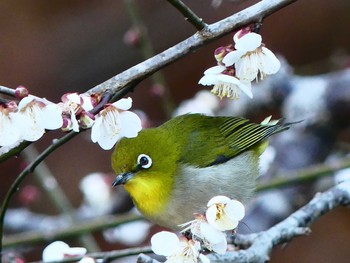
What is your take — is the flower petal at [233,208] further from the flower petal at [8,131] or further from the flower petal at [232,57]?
the flower petal at [8,131]

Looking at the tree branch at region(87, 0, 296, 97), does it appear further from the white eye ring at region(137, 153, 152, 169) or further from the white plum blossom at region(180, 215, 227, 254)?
the white eye ring at region(137, 153, 152, 169)

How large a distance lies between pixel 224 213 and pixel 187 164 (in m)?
0.68

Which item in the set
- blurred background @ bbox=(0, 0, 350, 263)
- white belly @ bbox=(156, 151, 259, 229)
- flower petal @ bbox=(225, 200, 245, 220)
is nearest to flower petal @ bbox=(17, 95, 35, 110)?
flower petal @ bbox=(225, 200, 245, 220)

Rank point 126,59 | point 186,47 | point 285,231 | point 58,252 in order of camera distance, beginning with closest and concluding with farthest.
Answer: point 186,47, point 58,252, point 285,231, point 126,59

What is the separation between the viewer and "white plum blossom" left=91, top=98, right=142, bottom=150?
4.31 feet

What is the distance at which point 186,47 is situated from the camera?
135cm

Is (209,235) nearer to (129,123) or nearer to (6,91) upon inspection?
(129,123)

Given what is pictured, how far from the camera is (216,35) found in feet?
4.42

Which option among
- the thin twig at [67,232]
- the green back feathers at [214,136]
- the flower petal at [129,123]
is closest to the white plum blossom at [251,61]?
the flower petal at [129,123]

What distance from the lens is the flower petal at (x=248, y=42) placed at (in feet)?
4.34

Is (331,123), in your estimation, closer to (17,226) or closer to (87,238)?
(87,238)

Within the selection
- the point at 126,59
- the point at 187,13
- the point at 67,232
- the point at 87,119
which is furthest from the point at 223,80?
the point at 126,59

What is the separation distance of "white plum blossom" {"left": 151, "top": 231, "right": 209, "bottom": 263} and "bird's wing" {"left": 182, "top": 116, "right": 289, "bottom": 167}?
27.5 inches

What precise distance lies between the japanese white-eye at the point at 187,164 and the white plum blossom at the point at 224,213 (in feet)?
1.65
